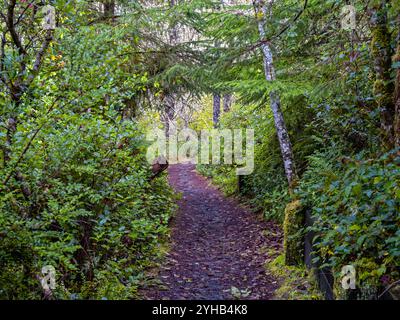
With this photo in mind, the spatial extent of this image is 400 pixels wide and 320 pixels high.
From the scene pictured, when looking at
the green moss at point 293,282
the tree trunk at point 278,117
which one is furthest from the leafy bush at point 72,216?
the tree trunk at point 278,117

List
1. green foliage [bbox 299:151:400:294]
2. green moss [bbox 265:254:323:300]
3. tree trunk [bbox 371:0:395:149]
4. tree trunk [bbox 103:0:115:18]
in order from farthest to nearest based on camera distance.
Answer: tree trunk [bbox 103:0:115:18]
green moss [bbox 265:254:323:300]
tree trunk [bbox 371:0:395:149]
green foliage [bbox 299:151:400:294]

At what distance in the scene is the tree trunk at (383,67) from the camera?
489cm

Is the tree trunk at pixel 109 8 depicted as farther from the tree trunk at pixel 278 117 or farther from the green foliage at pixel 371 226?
the green foliage at pixel 371 226

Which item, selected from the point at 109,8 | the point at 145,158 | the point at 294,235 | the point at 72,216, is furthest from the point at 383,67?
the point at 109,8

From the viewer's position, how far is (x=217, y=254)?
770 cm

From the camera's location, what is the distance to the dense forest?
12.5ft

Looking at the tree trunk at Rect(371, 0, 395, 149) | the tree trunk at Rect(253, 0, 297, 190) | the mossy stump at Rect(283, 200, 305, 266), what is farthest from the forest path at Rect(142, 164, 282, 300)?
the tree trunk at Rect(371, 0, 395, 149)

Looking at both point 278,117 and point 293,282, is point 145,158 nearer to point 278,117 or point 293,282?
point 278,117

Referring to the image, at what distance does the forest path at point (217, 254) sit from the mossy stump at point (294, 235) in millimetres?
541

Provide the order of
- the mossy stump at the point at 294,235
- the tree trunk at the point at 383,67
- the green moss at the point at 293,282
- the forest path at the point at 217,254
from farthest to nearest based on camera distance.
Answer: the mossy stump at the point at 294,235, the forest path at the point at 217,254, the green moss at the point at 293,282, the tree trunk at the point at 383,67

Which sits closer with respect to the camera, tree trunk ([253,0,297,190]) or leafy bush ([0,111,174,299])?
leafy bush ([0,111,174,299])

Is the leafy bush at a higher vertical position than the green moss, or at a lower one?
higher

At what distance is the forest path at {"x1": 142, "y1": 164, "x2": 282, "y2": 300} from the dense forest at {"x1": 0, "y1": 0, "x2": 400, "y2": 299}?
19 centimetres

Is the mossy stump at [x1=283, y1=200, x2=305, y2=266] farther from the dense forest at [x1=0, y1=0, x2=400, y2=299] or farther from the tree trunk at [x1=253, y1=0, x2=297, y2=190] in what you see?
the tree trunk at [x1=253, y1=0, x2=297, y2=190]
